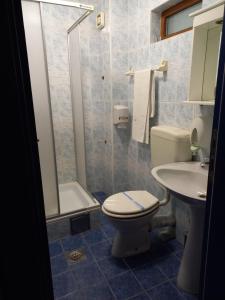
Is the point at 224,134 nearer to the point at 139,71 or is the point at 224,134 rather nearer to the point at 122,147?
the point at 139,71

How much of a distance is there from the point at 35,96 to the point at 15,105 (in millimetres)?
1296

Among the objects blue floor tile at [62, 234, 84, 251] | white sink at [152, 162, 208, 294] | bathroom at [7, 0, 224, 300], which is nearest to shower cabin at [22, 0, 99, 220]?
bathroom at [7, 0, 224, 300]

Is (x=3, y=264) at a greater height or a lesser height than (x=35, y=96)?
lesser

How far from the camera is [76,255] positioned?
1.80m

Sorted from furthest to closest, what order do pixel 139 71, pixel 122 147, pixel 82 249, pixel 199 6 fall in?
pixel 122 147, pixel 139 71, pixel 82 249, pixel 199 6

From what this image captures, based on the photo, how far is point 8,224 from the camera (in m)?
0.57

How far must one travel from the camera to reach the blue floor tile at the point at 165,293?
1428 millimetres

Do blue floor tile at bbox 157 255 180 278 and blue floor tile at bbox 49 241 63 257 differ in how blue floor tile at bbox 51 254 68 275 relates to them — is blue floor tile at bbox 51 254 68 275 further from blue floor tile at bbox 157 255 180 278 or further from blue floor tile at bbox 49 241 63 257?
blue floor tile at bbox 157 255 180 278

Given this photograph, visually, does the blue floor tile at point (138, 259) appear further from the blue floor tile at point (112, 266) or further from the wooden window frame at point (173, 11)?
the wooden window frame at point (173, 11)

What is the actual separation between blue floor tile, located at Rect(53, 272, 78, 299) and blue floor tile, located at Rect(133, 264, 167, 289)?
0.46 meters

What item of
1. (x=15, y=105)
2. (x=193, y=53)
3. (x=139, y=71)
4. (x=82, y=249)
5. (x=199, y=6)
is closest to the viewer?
(x=15, y=105)

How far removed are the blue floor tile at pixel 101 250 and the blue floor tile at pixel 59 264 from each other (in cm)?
24

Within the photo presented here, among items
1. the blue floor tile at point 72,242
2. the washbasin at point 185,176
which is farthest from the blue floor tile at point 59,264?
the washbasin at point 185,176

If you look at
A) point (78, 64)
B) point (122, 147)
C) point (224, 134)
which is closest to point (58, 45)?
point (78, 64)
